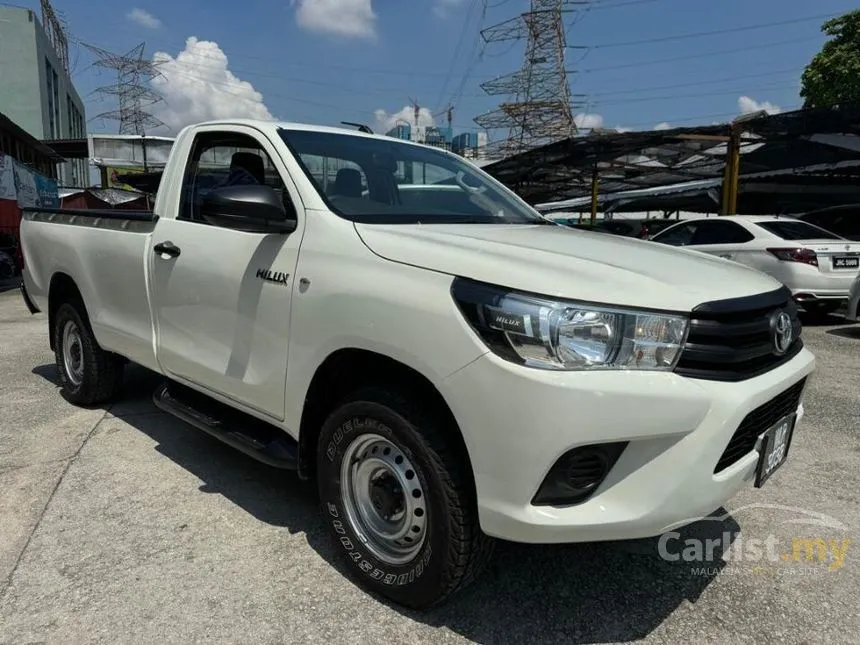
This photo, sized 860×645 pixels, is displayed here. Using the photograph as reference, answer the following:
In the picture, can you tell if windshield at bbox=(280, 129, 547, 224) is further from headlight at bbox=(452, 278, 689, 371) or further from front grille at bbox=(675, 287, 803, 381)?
front grille at bbox=(675, 287, 803, 381)

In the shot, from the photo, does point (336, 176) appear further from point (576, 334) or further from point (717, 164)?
point (717, 164)

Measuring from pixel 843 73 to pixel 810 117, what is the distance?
21.6 meters

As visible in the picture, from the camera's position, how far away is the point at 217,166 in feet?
12.3

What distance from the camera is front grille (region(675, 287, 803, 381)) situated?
2053mm

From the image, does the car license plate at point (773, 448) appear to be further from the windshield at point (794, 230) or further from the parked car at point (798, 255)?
the windshield at point (794, 230)

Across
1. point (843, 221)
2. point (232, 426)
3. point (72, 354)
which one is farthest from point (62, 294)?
point (843, 221)

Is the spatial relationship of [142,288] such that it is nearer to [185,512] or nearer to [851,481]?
[185,512]

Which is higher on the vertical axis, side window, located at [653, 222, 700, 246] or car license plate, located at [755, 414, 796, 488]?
side window, located at [653, 222, 700, 246]

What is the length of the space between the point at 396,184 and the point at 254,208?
900 mm

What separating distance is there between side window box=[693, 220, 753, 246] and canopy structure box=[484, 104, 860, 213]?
4.10 m

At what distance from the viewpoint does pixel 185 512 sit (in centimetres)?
328

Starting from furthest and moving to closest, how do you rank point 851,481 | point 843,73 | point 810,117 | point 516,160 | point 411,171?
point 843,73 → point 516,160 → point 810,117 → point 851,481 → point 411,171

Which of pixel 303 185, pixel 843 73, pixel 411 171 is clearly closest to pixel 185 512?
pixel 303 185

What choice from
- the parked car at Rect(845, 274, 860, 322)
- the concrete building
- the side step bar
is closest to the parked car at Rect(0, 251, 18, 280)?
the side step bar
